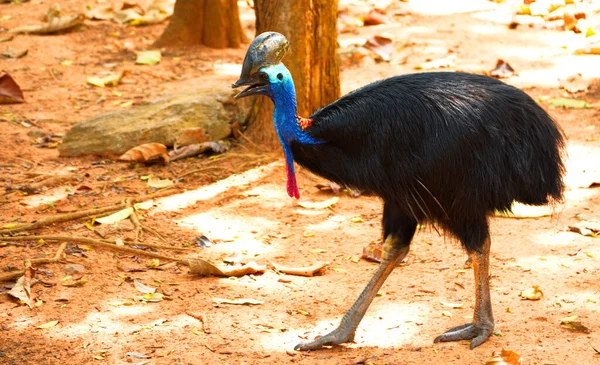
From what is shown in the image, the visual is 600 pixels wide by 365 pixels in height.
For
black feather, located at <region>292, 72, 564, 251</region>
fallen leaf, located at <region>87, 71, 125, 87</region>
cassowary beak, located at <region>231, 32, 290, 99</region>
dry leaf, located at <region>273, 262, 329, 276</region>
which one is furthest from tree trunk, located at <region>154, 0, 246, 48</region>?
black feather, located at <region>292, 72, 564, 251</region>

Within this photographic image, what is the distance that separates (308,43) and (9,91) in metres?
3.33

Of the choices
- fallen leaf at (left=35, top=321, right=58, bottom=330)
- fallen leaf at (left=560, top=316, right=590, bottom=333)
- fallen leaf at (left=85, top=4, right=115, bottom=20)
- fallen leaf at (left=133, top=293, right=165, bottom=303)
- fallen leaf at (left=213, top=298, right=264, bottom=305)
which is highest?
fallen leaf at (left=85, top=4, right=115, bottom=20)

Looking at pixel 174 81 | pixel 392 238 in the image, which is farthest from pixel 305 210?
pixel 174 81

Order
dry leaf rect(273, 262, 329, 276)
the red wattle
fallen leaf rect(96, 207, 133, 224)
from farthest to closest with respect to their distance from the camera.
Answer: fallen leaf rect(96, 207, 133, 224), dry leaf rect(273, 262, 329, 276), the red wattle

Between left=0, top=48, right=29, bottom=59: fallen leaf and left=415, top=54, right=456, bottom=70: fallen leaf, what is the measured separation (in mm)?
4372

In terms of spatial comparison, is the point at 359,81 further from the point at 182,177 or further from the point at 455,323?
the point at 455,323

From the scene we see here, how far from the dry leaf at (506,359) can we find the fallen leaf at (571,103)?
13.5 feet

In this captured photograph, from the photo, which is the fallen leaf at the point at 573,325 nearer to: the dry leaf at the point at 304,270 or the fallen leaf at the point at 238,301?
the dry leaf at the point at 304,270

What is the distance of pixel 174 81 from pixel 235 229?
3394mm

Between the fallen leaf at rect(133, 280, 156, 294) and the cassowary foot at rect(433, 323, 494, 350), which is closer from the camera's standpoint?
the cassowary foot at rect(433, 323, 494, 350)

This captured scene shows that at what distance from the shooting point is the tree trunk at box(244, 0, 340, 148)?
6.33 meters

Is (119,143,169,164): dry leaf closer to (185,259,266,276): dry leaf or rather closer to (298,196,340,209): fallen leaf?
(298,196,340,209): fallen leaf

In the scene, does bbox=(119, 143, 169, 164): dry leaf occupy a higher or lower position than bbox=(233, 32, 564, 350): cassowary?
lower

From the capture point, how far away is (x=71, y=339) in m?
4.20
